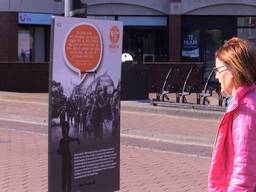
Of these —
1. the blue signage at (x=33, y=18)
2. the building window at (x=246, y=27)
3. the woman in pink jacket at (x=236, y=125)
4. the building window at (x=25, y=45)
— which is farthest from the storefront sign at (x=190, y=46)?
the woman in pink jacket at (x=236, y=125)

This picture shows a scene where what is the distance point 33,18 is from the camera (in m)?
27.5

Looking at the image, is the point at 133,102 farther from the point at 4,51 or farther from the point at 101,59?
the point at 101,59

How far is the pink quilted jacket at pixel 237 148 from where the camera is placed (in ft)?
10.6

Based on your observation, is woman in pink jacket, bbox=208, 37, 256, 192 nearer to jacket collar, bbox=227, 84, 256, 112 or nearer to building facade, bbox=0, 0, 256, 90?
jacket collar, bbox=227, 84, 256, 112

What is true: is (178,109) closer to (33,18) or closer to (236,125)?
(33,18)

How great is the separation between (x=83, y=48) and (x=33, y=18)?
22164 millimetres

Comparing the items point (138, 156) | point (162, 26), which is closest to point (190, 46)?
point (162, 26)

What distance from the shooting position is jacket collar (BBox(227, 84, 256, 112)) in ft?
10.8

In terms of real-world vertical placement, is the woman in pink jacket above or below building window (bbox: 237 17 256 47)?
below

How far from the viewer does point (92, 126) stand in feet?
19.8

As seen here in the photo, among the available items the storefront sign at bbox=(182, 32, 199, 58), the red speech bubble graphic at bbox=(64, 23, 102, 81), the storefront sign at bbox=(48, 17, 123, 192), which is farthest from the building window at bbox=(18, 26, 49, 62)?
the red speech bubble graphic at bbox=(64, 23, 102, 81)

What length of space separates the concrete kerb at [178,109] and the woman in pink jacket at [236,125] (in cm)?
1185

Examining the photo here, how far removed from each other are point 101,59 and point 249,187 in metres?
3.05

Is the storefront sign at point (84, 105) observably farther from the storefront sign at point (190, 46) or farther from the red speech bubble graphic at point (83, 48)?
the storefront sign at point (190, 46)
